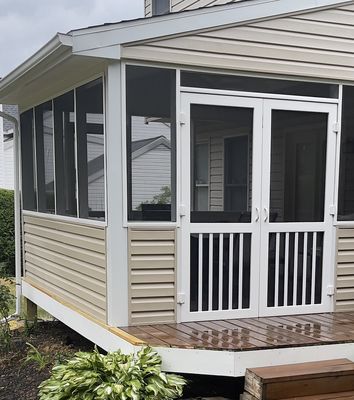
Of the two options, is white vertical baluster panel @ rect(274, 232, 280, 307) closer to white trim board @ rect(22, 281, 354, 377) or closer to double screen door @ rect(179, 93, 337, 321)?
double screen door @ rect(179, 93, 337, 321)

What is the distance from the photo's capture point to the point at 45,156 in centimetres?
495

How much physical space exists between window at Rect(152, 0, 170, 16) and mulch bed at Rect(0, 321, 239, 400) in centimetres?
515

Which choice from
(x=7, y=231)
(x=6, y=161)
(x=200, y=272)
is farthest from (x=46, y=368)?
(x=6, y=161)

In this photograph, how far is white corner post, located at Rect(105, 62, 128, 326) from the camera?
3459mm

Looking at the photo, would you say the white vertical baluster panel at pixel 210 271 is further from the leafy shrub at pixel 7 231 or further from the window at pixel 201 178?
the leafy shrub at pixel 7 231

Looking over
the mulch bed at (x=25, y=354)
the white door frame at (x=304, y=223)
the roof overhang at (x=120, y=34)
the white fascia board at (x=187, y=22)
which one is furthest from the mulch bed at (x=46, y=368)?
the white fascia board at (x=187, y=22)

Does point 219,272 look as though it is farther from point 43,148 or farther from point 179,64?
point 43,148

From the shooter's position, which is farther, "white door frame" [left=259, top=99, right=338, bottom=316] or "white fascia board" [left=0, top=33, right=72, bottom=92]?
"white door frame" [left=259, top=99, right=338, bottom=316]

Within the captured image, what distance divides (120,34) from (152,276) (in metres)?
1.80

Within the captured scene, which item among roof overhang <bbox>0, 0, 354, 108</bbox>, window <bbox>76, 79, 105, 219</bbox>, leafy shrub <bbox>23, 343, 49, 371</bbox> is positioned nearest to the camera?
roof overhang <bbox>0, 0, 354, 108</bbox>

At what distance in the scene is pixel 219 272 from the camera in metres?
3.86

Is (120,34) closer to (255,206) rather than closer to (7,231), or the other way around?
(255,206)

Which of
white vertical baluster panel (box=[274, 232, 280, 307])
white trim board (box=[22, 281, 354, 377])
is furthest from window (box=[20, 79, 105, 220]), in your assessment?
white vertical baluster panel (box=[274, 232, 280, 307])

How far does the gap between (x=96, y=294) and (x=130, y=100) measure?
5.13ft
